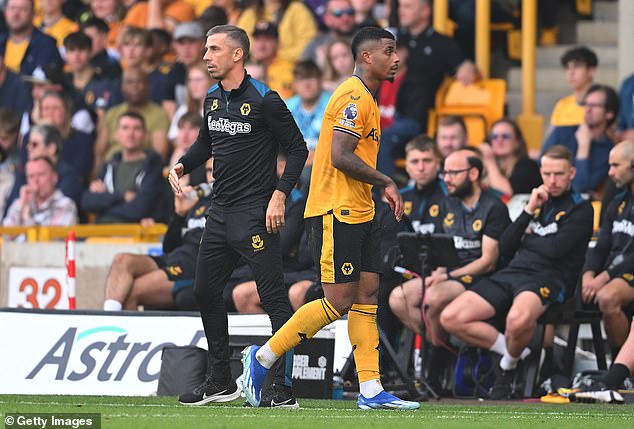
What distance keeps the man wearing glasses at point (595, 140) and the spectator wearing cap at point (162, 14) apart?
703 cm

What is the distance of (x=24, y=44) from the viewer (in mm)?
19875

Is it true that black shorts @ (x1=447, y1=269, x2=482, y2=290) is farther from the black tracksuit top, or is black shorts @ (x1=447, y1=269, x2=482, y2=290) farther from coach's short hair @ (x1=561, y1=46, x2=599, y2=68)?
the black tracksuit top

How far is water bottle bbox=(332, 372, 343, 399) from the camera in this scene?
1145 cm

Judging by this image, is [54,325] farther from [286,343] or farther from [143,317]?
[286,343]

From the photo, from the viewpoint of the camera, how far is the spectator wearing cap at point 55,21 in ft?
67.9

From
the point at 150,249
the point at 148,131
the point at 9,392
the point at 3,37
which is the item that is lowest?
the point at 9,392

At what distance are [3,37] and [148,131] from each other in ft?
13.2

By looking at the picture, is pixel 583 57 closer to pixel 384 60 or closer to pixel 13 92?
pixel 384 60

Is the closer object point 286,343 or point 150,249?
point 286,343

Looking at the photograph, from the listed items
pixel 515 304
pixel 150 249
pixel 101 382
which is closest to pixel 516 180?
pixel 515 304

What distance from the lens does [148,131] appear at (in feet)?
57.4

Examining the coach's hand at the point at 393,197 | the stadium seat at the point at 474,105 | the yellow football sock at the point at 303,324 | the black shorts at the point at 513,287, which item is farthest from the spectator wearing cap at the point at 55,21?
the coach's hand at the point at 393,197

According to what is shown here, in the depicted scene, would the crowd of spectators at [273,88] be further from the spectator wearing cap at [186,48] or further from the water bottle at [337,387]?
the water bottle at [337,387]

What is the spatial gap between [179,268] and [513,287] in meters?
3.01
